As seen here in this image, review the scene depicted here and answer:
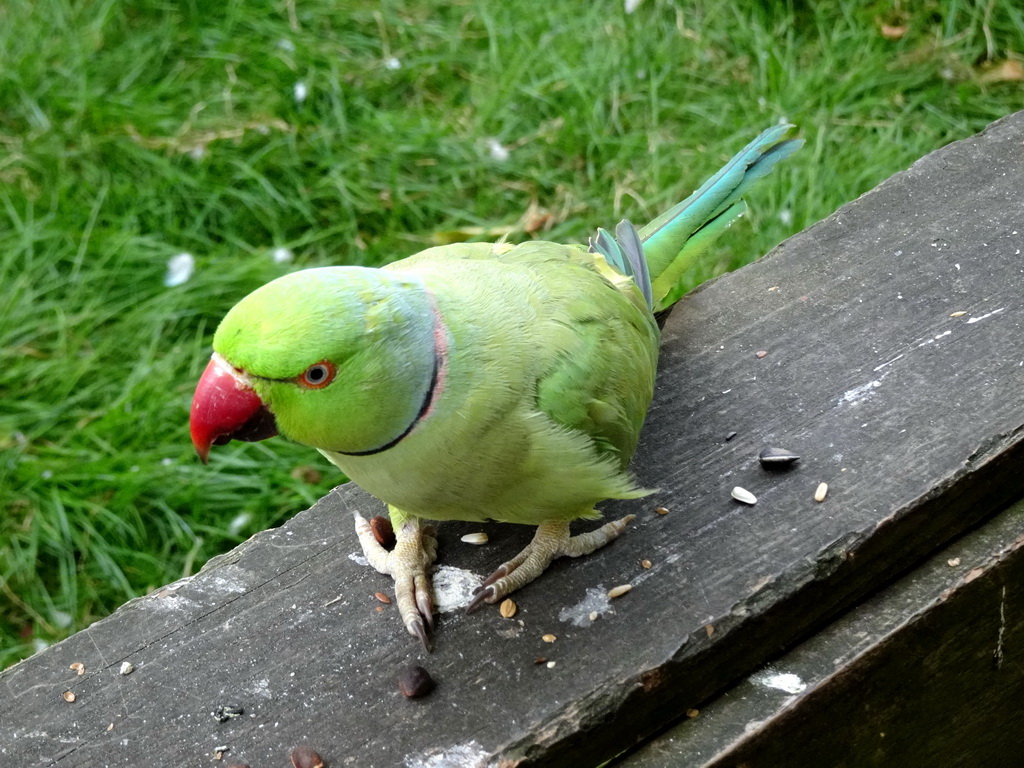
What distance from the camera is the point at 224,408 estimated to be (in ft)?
5.42

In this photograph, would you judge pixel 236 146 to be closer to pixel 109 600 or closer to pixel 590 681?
pixel 109 600

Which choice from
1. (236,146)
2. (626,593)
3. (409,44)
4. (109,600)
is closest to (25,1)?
(236,146)

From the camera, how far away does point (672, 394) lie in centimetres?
238

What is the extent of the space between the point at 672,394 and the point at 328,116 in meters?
2.61

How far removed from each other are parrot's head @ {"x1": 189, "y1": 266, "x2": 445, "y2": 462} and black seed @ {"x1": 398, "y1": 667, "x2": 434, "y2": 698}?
430 millimetres

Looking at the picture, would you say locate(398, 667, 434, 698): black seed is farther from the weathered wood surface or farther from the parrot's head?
the parrot's head

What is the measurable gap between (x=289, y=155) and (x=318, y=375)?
9.32 feet

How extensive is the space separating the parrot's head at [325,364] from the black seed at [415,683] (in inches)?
16.9

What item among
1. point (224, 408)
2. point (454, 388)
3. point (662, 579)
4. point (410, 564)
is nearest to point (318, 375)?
point (224, 408)

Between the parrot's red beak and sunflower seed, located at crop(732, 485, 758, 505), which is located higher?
the parrot's red beak

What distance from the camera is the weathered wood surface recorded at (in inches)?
73.0

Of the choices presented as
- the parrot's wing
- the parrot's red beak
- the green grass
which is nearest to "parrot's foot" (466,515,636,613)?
the parrot's wing

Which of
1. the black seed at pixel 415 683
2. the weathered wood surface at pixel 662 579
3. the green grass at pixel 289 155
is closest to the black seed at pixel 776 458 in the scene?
the weathered wood surface at pixel 662 579

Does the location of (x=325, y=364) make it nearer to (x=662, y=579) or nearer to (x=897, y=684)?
(x=662, y=579)
